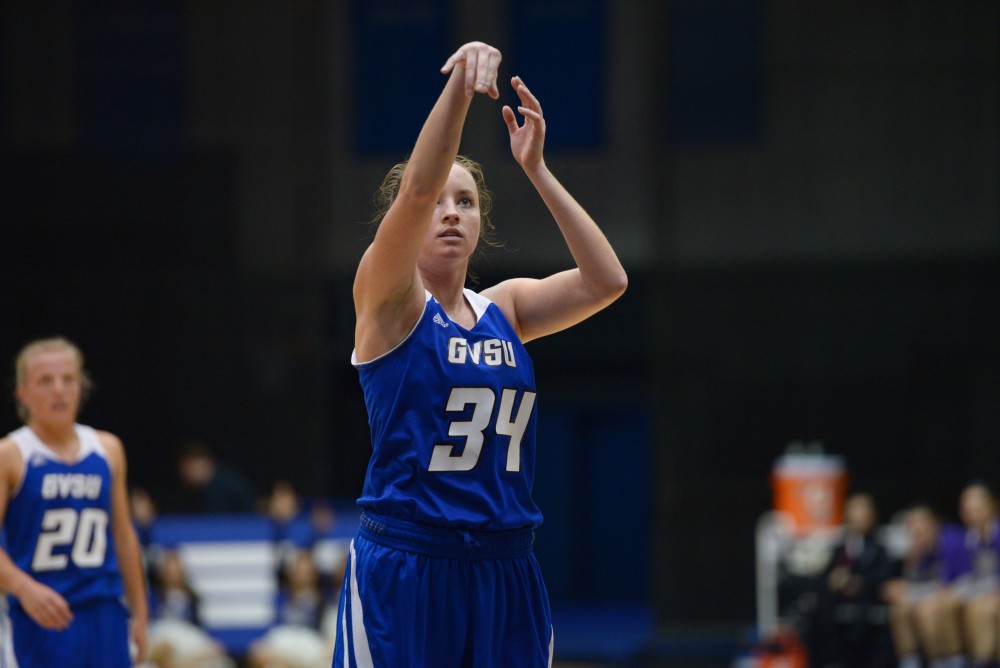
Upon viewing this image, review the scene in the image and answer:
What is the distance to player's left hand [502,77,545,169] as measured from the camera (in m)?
3.21

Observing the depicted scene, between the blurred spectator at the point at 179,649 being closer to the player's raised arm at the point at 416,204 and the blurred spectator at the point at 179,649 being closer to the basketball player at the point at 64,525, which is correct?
the basketball player at the point at 64,525

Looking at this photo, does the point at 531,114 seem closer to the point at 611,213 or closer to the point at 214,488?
the point at 214,488

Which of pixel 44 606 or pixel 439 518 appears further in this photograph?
pixel 44 606

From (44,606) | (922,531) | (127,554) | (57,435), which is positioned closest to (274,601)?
(922,531)

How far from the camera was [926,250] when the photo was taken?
13664 mm

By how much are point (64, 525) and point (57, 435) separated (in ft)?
1.10

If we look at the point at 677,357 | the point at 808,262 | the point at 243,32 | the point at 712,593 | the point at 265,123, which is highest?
the point at 243,32

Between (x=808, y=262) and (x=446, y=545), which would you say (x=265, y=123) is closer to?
(x=808, y=262)

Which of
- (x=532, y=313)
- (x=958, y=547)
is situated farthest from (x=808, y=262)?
(x=532, y=313)

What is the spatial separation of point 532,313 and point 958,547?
8522 millimetres

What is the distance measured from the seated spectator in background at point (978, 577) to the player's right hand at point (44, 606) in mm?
7980

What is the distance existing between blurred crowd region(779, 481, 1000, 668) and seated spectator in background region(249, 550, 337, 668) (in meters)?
3.78

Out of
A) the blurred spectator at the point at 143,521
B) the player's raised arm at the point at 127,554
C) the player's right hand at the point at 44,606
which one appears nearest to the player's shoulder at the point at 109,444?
the player's raised arm at the point at 127,554

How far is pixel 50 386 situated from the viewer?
4.91 meters
